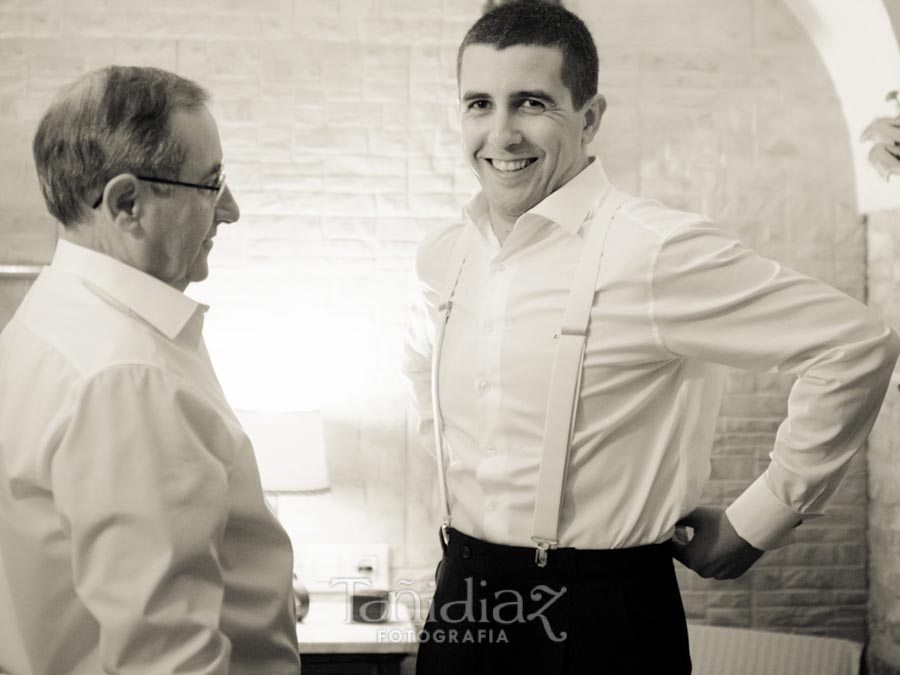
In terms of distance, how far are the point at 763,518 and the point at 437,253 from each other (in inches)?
35.0

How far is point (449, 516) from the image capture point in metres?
2.00

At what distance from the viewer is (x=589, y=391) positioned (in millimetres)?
Result: 1853

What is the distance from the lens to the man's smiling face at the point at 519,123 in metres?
1.93

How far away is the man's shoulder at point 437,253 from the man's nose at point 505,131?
36 centimetres

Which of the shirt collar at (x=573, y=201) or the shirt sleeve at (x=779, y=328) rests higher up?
the shirt collar at (x=573, y=201)

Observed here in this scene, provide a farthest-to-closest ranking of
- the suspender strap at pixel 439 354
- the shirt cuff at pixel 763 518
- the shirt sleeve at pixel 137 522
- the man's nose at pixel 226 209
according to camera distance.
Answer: the suspender strap at pixel 439 354 < the shirt cuff at pixel 763 518 < the man's nose at pixel 226 209 < the shirt sleeve at pixel 137 522

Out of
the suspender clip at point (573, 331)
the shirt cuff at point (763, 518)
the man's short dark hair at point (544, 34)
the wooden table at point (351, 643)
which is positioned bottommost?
the wooden table at point (351, 643)

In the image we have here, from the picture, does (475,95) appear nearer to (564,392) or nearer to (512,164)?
(512,164)

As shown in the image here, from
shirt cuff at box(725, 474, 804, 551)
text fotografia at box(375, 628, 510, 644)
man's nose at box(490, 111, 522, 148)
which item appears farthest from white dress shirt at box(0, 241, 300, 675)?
shirt cuff at box(725, 474, 804, 551)

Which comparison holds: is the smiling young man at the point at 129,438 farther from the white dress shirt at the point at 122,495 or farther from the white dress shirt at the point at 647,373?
the white dress shirt at the point at 647,373

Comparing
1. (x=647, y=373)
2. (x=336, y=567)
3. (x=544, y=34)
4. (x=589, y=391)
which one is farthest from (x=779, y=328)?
(x=336, y=567)

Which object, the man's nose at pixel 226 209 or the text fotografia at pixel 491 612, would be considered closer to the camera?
→ the man's nose at pixel 226 209

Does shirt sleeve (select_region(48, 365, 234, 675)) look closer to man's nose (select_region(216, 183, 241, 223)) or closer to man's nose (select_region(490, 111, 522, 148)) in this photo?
man's nose (select_region(216, 183, 241, 223))

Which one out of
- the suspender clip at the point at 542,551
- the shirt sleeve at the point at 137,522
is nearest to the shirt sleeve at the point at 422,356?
the suspender clip at the point at 542,551
